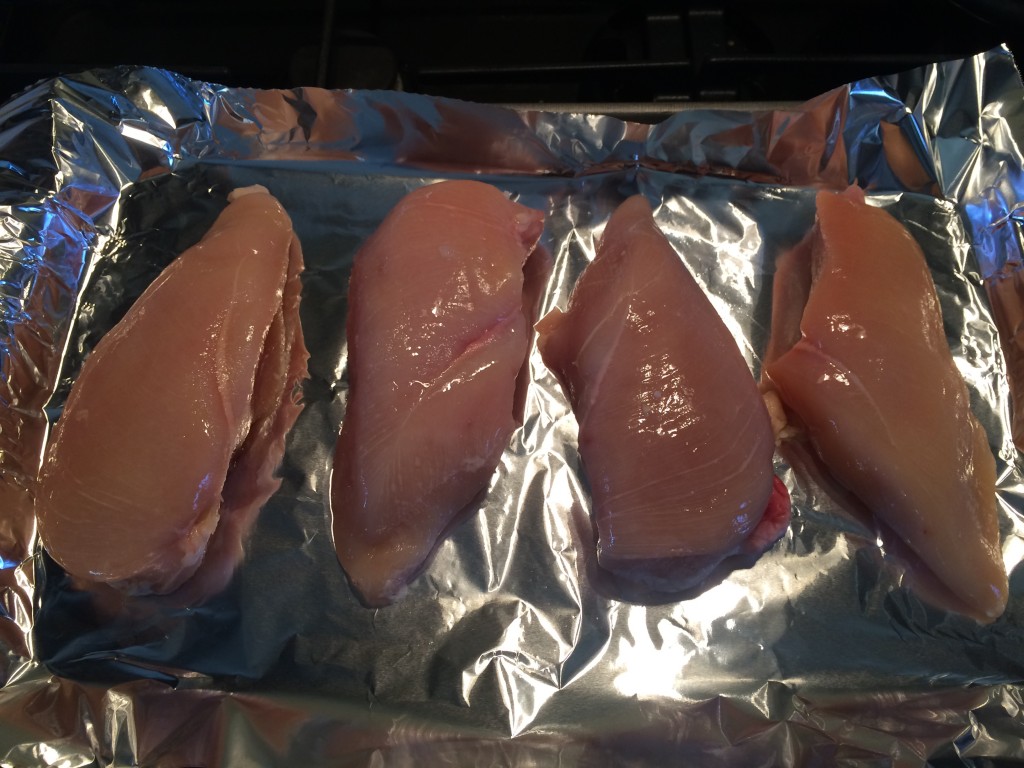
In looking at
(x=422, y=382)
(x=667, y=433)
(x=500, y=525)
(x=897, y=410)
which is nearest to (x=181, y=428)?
(x=422, y=382)

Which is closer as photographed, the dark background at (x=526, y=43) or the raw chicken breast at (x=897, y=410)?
the raw chicken breast at (x=897, y=410)

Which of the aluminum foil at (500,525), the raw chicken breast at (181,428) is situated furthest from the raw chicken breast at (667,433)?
the raw chicken breast at (181,428)

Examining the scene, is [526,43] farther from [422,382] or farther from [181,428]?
[181,428]

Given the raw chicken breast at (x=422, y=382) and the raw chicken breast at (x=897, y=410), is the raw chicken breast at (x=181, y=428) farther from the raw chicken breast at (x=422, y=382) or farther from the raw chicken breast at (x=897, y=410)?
the raw chicken breast at (x=897, y=410)

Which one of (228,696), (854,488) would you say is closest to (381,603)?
(228,696)

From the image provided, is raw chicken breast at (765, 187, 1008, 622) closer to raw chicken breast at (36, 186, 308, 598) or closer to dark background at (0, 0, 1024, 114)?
dark background at (0, 0, 1024, 114)

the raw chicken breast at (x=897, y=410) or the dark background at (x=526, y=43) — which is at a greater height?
the dark background at (x=526, y=43)

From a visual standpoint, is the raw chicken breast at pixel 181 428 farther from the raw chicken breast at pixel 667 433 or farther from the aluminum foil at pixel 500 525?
the raw chicken breast at pixel 667 433
